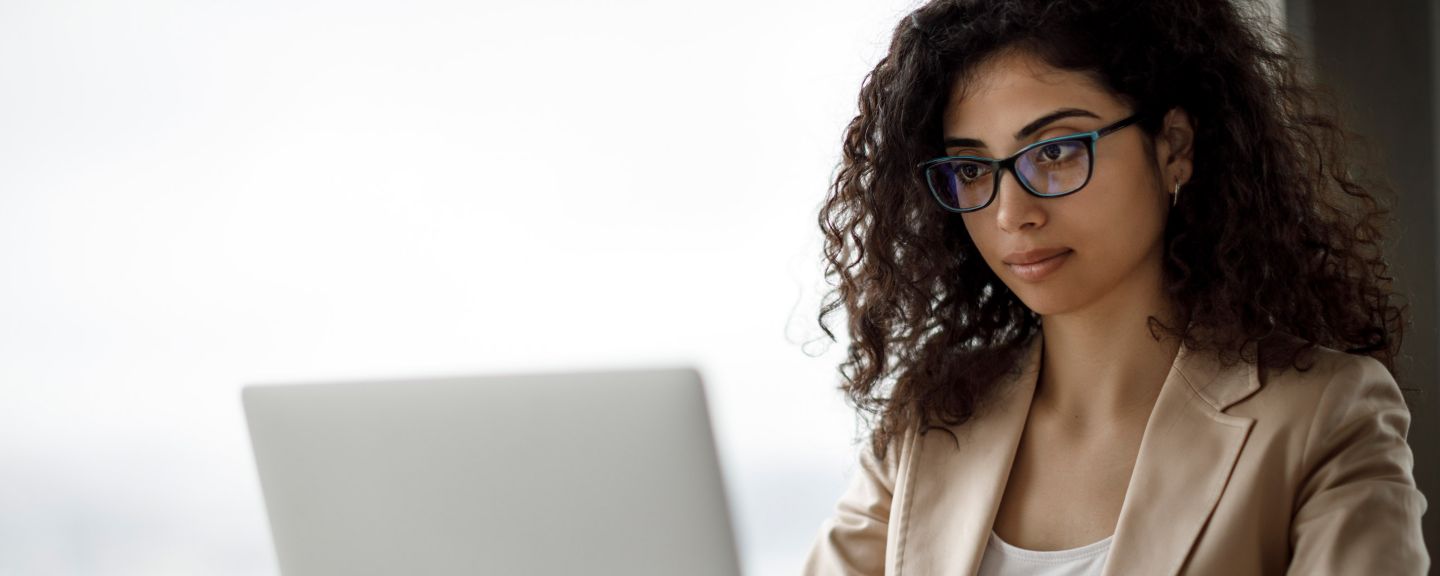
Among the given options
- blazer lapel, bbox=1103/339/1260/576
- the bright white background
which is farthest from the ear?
the bright white background

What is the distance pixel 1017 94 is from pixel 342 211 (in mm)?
1528

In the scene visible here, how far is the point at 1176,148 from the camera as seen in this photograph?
1.36 metres

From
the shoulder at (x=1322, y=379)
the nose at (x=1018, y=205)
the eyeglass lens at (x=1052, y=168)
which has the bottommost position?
the shoulder at (x=1322, y=379)

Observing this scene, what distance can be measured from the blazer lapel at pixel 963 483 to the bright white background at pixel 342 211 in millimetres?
909

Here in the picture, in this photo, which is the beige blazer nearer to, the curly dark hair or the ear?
the curly dark hair

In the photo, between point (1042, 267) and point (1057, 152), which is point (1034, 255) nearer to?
point (1042, 267)

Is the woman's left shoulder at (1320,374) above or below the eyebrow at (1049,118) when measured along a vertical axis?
below

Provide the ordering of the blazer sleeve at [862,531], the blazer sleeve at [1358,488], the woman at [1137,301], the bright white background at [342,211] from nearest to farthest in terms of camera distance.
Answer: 1. the blazer sleeve at [1358,488]
2. the woman at [1137,301]
3. the blazer sleeve at [862,531]
4. the bright white background at [342,211]

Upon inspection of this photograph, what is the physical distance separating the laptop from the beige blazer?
44 cm

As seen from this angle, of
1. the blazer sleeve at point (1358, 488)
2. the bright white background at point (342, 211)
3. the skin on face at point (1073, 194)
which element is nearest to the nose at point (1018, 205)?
the skin on face at point (1073, 194)

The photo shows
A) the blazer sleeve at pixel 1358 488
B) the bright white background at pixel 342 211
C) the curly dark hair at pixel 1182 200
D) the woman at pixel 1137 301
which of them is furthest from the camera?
the bright white background at pixel 342 211

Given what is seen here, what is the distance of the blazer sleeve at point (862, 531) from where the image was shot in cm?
153

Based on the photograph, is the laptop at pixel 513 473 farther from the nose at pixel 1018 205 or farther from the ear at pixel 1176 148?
the ear at pixel 1176 148

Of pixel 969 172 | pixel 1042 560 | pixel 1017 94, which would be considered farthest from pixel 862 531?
pixel 1017 94
